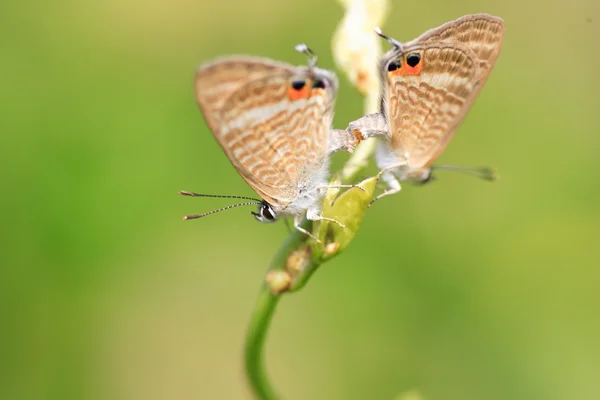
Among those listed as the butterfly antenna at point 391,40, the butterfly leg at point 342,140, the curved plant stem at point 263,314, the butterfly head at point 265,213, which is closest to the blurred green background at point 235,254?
the butterfly head at point 265,213

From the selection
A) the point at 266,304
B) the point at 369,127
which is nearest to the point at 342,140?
the point at 369,127

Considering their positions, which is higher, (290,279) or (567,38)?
(290,279)

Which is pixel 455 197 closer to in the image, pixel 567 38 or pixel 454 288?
pixel 454 288

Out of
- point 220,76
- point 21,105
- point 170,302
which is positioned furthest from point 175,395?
point 220,76

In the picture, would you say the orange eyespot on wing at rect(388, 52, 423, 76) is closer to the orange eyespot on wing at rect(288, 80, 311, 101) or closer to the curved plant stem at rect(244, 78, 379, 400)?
the orange eyespot on wing at rect(288, 80, 311, 101)

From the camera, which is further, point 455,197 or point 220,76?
point 455,197

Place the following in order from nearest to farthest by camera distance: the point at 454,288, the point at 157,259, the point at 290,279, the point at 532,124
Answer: the point at 290,279
the point at 454,288
the point at 157,259
the point at 532,124
